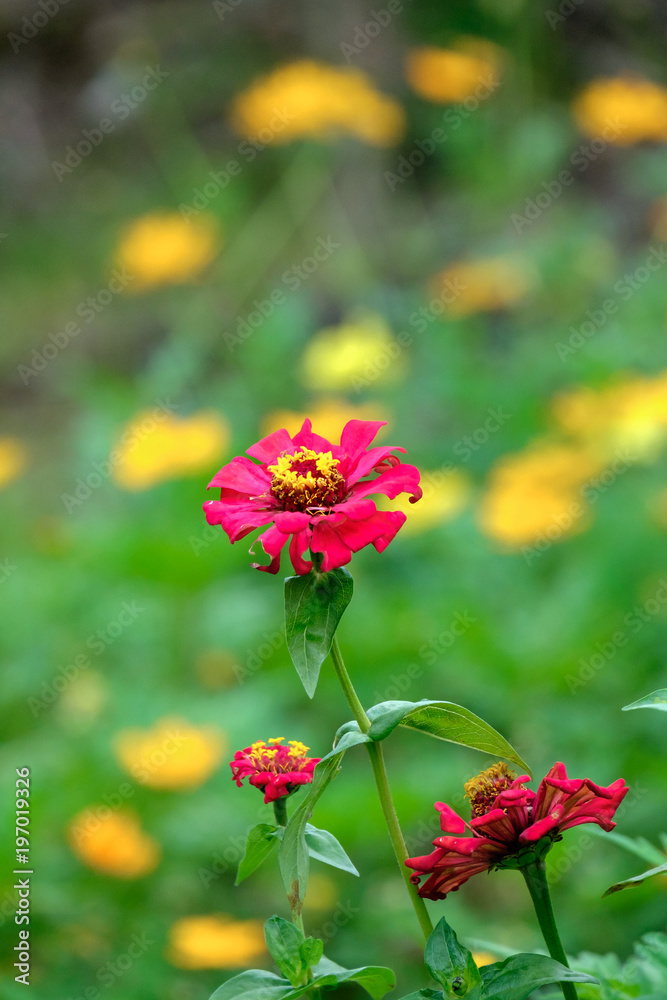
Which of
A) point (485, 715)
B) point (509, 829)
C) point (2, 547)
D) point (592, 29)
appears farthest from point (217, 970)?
point (592, 29)

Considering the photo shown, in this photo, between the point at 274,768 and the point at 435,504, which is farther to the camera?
the point at 435,504

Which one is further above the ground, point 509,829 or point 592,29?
point 592,29

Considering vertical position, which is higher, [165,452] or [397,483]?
[165,452]

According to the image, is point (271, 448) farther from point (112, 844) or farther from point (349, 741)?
point (112, 844)

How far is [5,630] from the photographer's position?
188 centimetres

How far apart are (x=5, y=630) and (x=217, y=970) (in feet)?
2.86

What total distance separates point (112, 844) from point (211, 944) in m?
0.21

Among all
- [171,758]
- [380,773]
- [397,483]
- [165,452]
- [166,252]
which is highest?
[166,252]

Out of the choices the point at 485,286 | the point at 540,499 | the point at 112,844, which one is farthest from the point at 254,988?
the point at 485,286

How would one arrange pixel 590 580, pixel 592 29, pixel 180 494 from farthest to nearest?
pixel 592 29
pixel 180 494
pixel 590 580

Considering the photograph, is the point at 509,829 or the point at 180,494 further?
the point at 180,494

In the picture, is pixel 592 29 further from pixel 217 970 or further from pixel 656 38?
pixel 217 970

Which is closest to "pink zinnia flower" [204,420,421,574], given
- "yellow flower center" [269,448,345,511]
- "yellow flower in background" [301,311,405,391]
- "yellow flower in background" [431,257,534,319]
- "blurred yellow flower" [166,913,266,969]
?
"yellow flower center" [269,448,345,511]

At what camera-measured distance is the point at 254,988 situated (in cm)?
55
